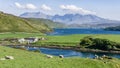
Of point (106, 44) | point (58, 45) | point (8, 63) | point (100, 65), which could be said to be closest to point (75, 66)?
point (100, 65)

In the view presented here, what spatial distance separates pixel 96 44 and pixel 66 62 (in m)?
95.0

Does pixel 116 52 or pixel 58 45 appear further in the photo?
pixel 58 45

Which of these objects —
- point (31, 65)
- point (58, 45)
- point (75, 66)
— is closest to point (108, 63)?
point (75, 66)

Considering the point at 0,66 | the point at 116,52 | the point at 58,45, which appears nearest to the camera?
the point at 0,66

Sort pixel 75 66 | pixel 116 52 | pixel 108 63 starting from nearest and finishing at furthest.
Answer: pixel 75 66 → pixel 108 63 → pixel 116 52

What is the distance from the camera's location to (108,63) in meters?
34.8

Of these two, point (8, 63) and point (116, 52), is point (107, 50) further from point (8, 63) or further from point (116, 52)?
point (8, 63)

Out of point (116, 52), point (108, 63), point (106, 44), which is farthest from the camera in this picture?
point (106, 44)

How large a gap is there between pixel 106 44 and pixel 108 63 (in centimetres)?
8721

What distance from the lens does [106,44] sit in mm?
121000

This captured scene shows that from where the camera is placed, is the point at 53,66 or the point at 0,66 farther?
→ the point at 53,66

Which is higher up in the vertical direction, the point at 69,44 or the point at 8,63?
the point at 8,63

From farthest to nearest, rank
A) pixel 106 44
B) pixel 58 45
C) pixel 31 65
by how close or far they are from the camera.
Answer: pixel 58 45, pixel 106 44, pixel 31 65

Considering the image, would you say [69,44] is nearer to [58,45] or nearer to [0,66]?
[58,45]
